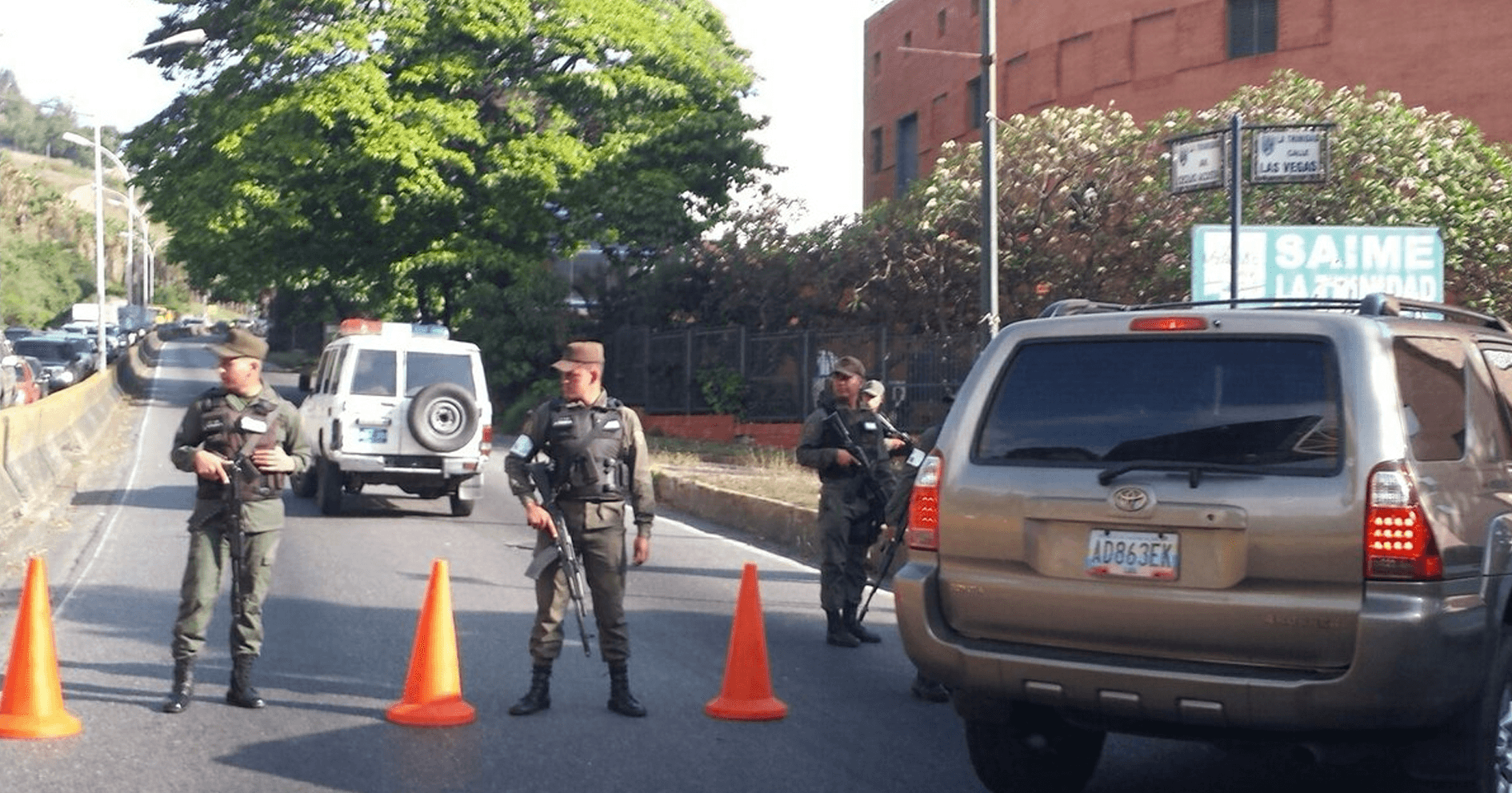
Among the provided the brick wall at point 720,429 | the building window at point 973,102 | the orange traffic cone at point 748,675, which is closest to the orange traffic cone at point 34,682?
the orange traffic cone at point 748,675

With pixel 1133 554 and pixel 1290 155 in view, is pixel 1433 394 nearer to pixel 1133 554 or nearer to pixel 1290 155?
pixel 1133 554

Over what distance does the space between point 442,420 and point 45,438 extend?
738 cm

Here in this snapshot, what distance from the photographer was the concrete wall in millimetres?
17188

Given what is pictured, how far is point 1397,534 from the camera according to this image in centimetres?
516

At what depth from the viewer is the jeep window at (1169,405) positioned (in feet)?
17.8

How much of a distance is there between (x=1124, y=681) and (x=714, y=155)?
108 feet

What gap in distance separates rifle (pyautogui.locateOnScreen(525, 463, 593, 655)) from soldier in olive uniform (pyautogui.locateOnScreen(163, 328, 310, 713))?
120 cm

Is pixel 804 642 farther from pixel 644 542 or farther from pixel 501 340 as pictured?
pixel 501 340

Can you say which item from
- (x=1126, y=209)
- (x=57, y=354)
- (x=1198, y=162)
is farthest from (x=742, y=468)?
(x=57, y=354)

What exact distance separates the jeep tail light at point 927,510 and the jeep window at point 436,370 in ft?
39.8

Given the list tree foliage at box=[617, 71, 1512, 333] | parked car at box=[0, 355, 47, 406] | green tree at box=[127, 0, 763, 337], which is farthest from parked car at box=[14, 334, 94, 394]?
tree foliage at box=[617, 71, 1512, 333]

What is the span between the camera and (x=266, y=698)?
8320mm

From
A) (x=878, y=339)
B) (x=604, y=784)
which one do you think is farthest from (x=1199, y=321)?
(x=878, y=339)

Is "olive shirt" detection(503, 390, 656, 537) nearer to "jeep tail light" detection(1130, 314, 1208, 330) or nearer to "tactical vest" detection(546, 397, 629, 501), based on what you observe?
"tactical vest" detection(546, 397, 629, 501)
